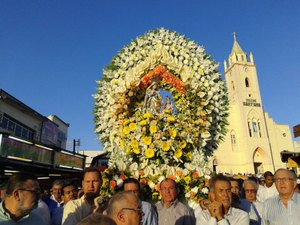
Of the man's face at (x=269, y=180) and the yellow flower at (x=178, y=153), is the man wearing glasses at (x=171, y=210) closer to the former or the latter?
the yellow flower at (x=178, y=153)

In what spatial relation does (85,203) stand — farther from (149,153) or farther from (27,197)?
(149,153)

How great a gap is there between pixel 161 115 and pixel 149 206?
5.86 feet

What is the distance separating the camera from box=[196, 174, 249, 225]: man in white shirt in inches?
105

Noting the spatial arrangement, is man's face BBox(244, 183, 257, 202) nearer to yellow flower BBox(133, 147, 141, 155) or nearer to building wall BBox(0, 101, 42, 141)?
yellow flower BBox(133, 147, 141, 155)

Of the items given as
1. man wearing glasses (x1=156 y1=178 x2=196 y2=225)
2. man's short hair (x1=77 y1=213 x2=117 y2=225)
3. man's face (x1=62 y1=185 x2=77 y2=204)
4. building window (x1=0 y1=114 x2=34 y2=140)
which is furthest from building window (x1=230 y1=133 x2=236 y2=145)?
man's short hair (x1=77 y1=213 x2=117 y2=225)

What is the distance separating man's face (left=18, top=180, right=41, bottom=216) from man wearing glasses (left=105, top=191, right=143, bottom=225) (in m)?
1.15

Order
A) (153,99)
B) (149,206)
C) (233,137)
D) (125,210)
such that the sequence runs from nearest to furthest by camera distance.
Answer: (125,210) < (149,206) < (153,99) < (233,137)

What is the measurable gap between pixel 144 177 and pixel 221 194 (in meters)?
1.67

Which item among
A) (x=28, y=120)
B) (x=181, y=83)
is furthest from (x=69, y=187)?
(x=28, y=120)

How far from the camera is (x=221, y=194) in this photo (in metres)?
2.98

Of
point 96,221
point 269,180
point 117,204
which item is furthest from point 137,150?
point 269,180

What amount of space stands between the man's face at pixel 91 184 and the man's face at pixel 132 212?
1.34 metres

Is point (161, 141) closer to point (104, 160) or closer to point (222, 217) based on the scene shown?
point (222, 217)

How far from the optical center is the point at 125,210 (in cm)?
187
